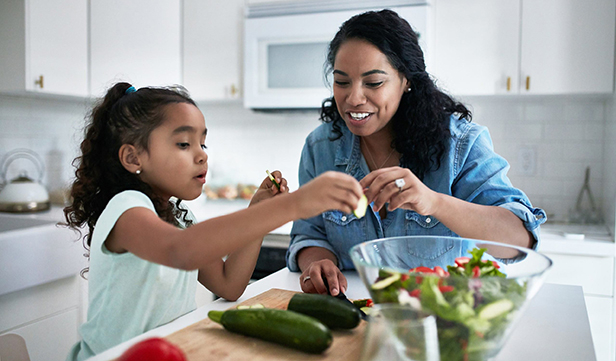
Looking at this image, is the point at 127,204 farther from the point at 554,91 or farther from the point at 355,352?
the point at 554,91

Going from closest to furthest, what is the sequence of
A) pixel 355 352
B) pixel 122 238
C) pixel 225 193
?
pixel 355 352, pixel 122 238, pixel 225 193

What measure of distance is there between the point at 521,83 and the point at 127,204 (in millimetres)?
2205

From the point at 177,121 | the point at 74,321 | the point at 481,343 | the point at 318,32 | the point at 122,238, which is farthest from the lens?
the point at 318,32

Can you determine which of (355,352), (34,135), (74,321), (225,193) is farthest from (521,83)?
(34,135)

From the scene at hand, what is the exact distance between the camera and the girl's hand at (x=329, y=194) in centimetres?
82

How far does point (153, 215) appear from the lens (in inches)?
38.9

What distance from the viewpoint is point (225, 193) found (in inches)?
133

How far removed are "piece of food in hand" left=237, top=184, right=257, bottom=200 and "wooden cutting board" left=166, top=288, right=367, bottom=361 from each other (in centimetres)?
239

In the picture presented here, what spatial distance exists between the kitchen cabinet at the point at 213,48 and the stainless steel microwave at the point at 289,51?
0.13 m

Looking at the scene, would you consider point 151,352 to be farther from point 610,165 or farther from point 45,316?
point 610,165

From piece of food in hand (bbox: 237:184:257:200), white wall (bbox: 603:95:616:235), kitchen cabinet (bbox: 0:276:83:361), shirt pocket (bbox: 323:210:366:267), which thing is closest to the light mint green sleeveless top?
shirt pocket (bbox: 323:210:366:267)

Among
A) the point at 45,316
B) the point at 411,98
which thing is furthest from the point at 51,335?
the point at 411,98

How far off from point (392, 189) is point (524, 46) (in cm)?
191

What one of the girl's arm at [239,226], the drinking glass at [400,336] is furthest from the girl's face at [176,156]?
the drinking glass at [400,336]
